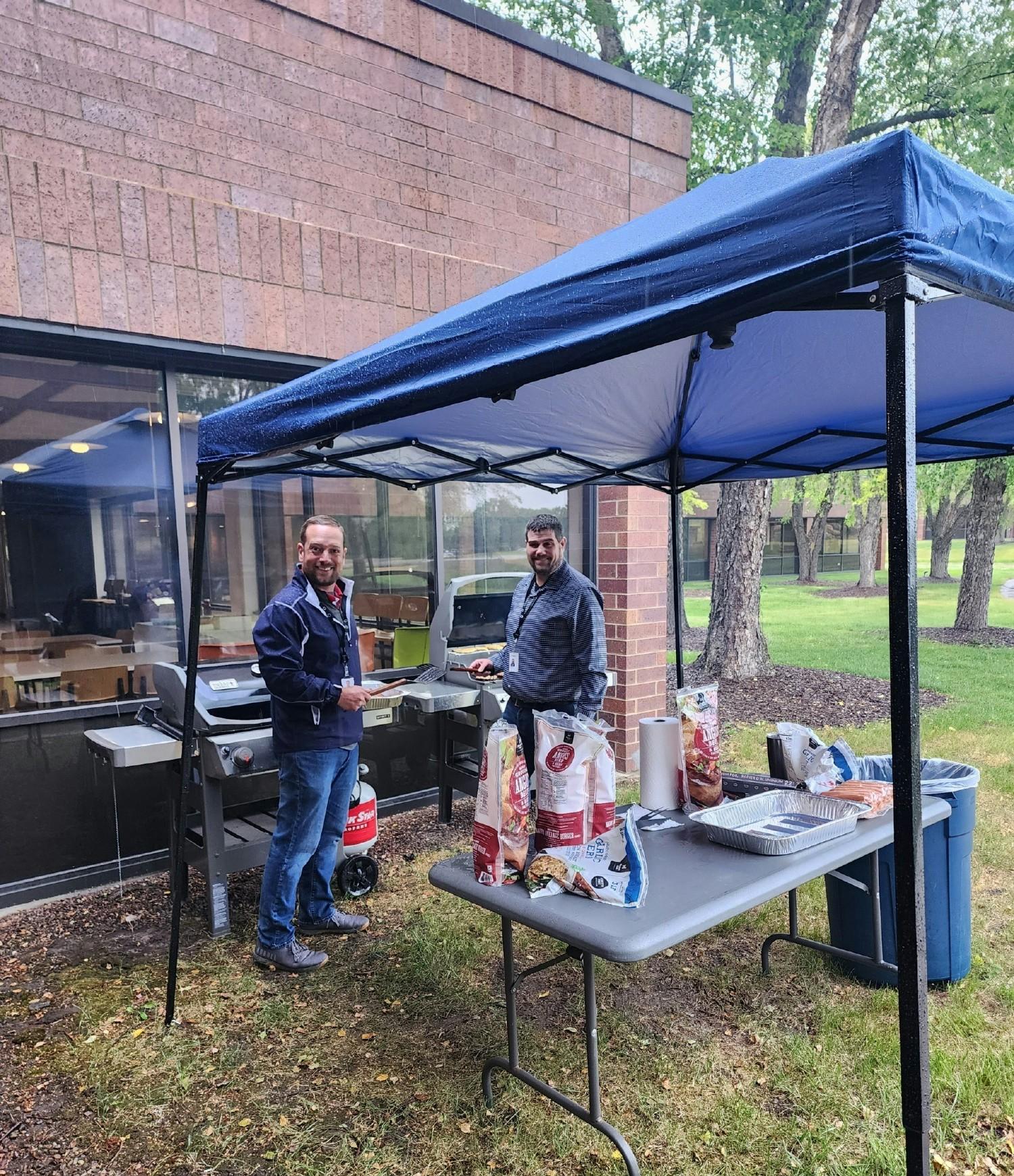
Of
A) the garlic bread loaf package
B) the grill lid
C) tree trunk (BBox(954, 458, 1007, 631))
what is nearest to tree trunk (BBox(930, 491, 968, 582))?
tree trunk (BBox(954, 458, 1007, 631))

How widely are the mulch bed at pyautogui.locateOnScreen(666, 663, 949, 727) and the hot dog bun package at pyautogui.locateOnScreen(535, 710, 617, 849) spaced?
5.06 m

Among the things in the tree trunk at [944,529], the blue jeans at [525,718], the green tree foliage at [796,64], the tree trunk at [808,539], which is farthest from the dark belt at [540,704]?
the tree trunk at [944,529]

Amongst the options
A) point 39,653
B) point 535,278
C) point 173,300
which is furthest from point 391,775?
point 535,278

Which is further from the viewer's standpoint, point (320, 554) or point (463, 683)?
point (463, 683)

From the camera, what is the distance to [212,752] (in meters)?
3.55

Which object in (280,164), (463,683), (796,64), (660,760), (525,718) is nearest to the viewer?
(660,760)

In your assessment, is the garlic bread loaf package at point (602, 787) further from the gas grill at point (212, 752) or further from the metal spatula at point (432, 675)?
the metal spatula at point (432, 675)

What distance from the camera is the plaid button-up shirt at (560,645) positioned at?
362 cm

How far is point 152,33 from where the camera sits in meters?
4.07

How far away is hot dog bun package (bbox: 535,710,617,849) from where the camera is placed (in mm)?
2195

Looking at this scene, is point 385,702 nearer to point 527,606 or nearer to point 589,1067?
point 527,606

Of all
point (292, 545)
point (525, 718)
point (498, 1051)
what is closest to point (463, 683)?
point (525, 718)

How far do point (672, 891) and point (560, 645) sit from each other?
1749 millimetres

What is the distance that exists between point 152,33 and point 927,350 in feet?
13.5
